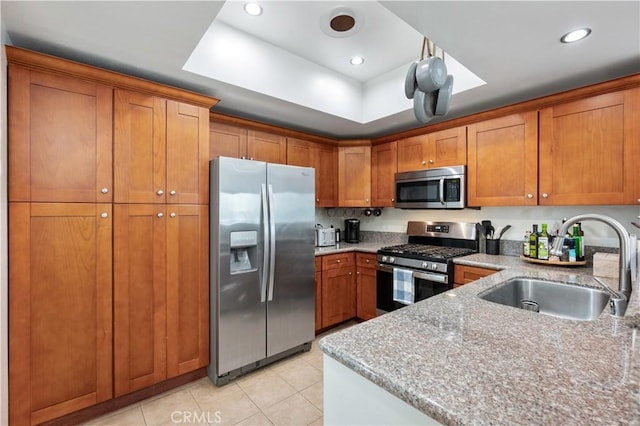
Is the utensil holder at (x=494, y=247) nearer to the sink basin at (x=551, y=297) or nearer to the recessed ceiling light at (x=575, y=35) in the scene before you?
the sink basin at (x=551, y=297)

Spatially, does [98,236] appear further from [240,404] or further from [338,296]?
[338,296]

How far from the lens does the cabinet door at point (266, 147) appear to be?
2.92 metres

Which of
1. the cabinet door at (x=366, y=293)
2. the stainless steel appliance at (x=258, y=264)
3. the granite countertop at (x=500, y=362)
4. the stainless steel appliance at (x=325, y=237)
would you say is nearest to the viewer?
the granite countertop at (x=500, y=362)

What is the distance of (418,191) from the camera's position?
3115mm

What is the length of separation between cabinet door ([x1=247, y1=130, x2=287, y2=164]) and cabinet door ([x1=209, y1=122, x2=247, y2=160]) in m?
0.07

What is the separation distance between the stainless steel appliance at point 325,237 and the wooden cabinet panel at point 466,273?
1462 millimetres

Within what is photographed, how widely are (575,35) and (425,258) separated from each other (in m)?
1.82

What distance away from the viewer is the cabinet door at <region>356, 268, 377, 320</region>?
3207 millimetres

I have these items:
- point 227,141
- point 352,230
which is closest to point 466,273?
point 352,230

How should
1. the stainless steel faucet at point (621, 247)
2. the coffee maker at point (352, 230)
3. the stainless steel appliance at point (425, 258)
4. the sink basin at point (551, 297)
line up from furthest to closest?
the coffee maker at point (352, 230) < the stainless steel appliance at point (425, 258) < the sink basin at point (551, 297) < the stainless steel faucet at point (621, 247)

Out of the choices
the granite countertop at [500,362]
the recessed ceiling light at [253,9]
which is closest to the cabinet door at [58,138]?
the recessed ceiling light at [253,9]

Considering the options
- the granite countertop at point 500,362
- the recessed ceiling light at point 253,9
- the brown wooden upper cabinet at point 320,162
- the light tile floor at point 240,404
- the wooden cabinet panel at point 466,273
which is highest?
the recessed ceiling light at point 253,9

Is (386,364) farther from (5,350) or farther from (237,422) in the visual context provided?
(5,350)

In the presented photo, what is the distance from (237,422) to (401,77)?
117 inches
